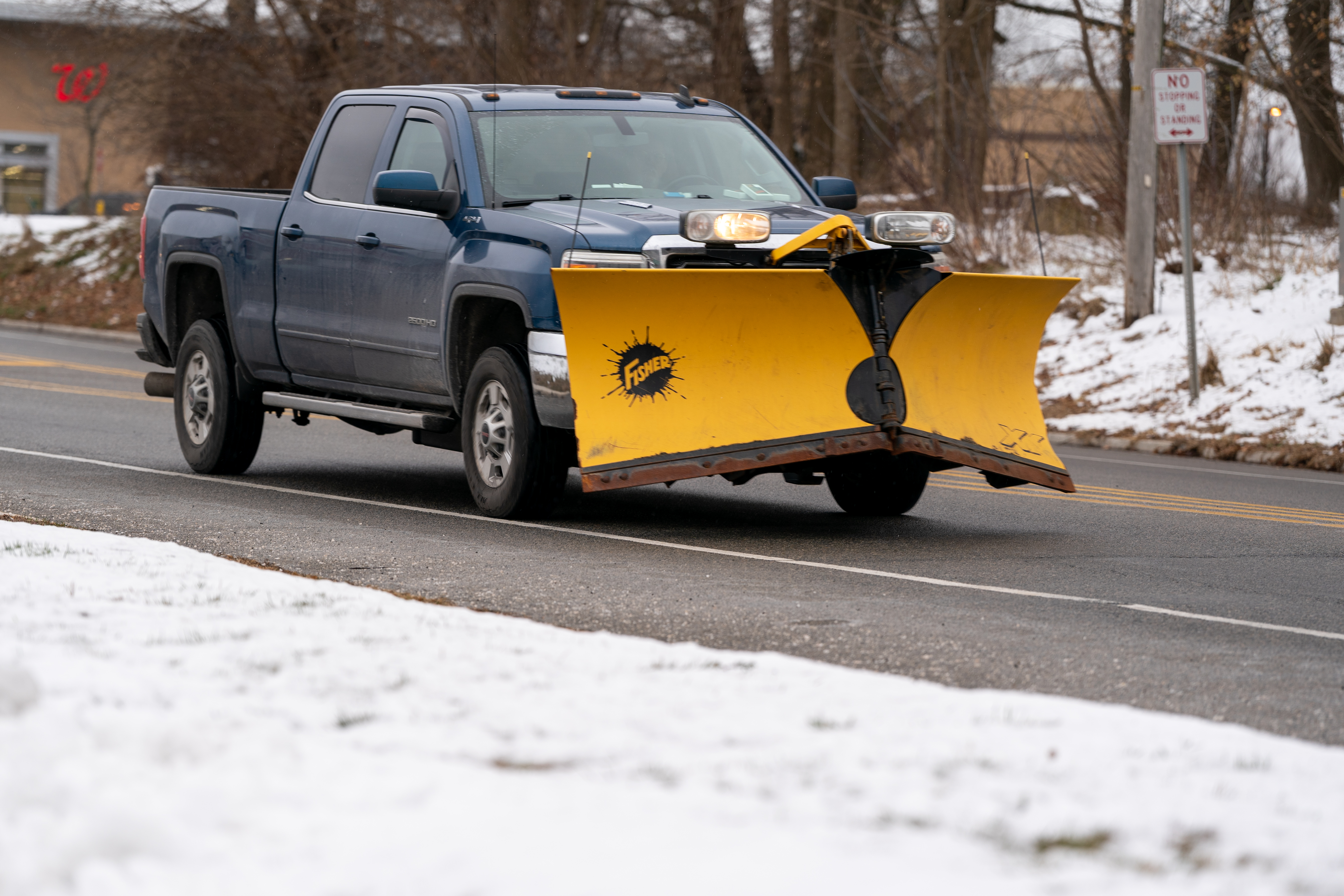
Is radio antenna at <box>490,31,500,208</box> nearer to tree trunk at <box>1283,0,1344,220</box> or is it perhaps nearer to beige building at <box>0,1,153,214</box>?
tree trunk at <box>1283,0,1344,220</box>

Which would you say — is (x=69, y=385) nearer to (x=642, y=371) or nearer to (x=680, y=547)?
(x=642, y=371)

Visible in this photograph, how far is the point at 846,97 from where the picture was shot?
98.9 feet

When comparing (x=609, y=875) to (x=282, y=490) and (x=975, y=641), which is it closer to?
(x=975, y=641)

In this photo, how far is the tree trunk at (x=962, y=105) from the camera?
920 inches

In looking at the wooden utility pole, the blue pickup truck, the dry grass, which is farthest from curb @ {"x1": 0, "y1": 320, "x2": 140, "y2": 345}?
the blue pickup truck

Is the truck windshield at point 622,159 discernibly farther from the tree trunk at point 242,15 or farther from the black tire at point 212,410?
the tree trunk at point 242,15

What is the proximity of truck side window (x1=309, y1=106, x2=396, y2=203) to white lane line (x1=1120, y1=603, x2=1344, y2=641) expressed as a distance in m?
4.97

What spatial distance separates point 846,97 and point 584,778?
27524mm

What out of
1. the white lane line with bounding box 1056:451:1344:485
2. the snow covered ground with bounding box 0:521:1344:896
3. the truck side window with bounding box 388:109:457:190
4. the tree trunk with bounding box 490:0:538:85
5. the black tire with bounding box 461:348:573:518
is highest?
the tree trunk with bounding box 490:0:538:85

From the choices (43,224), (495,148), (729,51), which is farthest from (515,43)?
(495,148)

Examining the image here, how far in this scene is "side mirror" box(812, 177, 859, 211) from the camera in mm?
9961

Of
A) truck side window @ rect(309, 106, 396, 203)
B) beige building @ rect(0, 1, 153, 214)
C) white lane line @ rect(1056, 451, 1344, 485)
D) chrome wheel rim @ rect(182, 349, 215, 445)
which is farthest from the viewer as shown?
beige building @ rect(0, 1, 153, 214)

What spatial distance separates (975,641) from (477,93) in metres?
4.87

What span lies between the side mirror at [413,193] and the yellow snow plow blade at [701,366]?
127 centimetres
